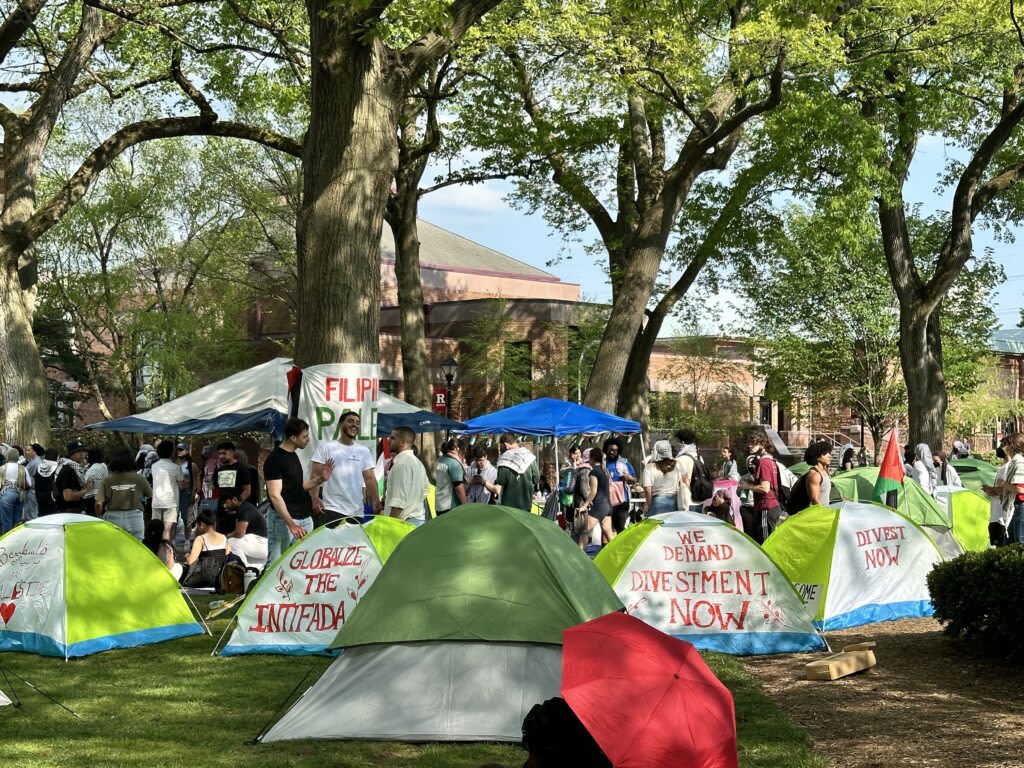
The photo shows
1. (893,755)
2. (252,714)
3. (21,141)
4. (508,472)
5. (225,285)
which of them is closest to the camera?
(893,755)

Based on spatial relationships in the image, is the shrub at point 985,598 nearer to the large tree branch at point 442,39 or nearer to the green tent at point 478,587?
the green tent at point 478,587

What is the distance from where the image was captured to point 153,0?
18.4 m

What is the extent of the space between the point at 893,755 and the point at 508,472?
1061 cm

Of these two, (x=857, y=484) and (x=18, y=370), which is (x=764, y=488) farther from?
(x=18, y=370)

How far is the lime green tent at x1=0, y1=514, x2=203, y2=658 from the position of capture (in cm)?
977

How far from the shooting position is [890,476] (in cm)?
1473

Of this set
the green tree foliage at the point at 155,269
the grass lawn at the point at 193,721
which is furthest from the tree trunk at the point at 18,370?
the green tree foliage at the point at 155,269

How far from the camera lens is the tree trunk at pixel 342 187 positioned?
11.2 meters

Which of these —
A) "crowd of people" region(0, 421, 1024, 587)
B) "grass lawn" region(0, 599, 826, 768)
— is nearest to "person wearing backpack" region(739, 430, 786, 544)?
"crowd of people" region(0, 421, 1024, 587)

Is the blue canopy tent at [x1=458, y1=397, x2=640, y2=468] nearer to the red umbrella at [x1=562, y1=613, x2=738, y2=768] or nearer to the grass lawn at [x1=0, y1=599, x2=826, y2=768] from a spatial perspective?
the grass lawn at [x1=0, y1=599, x2=826, y2=768]

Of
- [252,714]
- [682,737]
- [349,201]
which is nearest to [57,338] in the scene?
[349,201]

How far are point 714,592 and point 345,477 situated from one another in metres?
3.37

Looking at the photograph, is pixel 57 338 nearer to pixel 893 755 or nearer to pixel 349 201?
pixel 349 201

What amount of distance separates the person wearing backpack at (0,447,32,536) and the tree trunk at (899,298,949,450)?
17868mm
